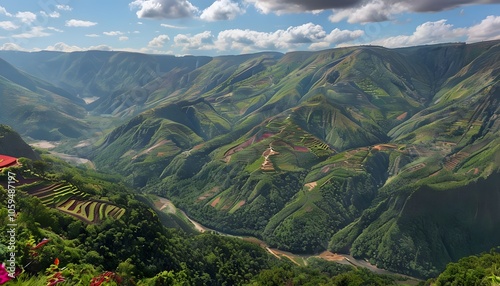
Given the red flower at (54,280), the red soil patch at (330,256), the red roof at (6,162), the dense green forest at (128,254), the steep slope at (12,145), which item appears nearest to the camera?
the red flower at (54,280)

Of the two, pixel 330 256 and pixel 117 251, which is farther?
pixel 330 256

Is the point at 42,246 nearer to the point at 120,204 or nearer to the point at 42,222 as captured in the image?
the point at 42,222

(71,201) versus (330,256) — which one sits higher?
(71,201)

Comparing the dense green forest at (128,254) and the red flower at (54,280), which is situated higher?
the red flower at (54,280)

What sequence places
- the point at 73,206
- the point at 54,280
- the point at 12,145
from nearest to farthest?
the point at 54,280 → the point at 73,206 → the point at 12,145

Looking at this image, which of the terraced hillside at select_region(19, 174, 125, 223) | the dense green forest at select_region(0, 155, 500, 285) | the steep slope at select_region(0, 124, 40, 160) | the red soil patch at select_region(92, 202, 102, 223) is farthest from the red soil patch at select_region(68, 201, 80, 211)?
the steep slope at select_region(0, 124, 40, 160)

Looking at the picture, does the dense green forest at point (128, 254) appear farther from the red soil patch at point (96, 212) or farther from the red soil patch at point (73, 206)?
the red soil patch at point (73, 206)

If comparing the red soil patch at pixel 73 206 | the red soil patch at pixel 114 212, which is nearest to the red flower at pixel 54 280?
the red soil patch at pixel 73 206

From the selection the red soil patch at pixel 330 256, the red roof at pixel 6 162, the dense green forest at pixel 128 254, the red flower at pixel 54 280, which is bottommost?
the red soil patch at pixel 330 256

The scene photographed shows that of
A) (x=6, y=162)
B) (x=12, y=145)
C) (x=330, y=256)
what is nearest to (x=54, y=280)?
(x=6, y=162)

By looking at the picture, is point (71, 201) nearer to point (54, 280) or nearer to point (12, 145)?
point (54, 280)

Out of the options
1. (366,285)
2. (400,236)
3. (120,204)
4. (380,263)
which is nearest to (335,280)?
(366,285)

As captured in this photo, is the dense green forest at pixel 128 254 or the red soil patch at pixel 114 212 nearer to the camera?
the dense green forest at pixel 128 254
